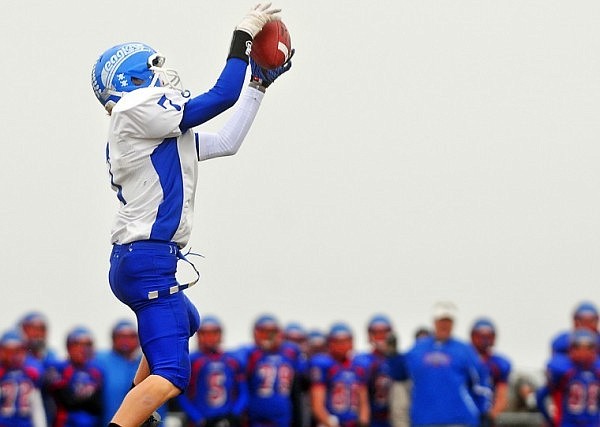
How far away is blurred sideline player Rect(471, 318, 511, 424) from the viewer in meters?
12.0

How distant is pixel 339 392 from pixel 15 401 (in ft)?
8.97

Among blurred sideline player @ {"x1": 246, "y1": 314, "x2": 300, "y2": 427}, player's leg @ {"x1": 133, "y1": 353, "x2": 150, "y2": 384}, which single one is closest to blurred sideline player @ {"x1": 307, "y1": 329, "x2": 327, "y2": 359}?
blurred sideline player @ {"x1": 246, "y1": 314, "x2": 300, "y2": 427}

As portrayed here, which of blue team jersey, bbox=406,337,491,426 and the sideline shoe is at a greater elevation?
blue team jersey, bbox=406,337,491,426

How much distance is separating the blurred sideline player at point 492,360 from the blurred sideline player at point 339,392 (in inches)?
38.3

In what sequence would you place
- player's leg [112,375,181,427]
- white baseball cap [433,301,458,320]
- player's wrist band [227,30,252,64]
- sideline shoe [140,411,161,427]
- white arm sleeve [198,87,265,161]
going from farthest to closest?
white baseball cap [433,301,458,320], white arm sleeve [198,87,265,161], sideline shoe [140,411,161,427], player's wrist band [227,30,252,64], player's leg [112,375,181,427]

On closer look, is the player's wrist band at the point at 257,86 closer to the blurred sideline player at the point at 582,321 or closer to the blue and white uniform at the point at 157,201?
the blue and white uniform at the point at 157,201

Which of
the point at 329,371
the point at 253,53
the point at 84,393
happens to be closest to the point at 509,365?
the point at 329,371

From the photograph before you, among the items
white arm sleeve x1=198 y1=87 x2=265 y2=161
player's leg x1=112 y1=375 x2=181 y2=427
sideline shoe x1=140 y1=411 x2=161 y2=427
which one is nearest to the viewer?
player's leg x1=112 y1=375 x2=181 y2=427

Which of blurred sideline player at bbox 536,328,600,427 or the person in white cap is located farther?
blurred sideline player at bbox 536,328,600,427

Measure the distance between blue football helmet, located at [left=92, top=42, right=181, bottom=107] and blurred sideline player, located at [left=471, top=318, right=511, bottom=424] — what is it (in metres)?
6.62

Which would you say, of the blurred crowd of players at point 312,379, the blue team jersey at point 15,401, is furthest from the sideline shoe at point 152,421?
the blue team jersey at point 15,401

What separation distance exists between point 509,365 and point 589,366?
97 cm

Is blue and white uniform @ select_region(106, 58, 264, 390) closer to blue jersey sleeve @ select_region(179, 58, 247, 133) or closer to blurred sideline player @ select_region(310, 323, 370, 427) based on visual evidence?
blue jersey sleeve @ select_region(179, 58, 247, 133)

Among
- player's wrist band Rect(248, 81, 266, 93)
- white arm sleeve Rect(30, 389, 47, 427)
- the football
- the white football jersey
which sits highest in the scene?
the football
